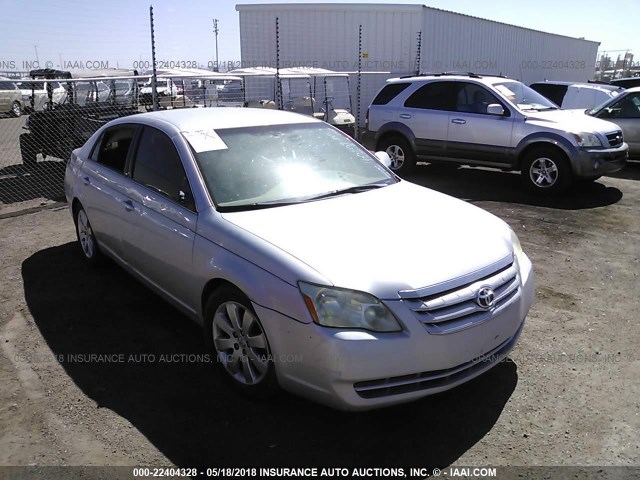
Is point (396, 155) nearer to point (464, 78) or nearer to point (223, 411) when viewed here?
point (464, 78)

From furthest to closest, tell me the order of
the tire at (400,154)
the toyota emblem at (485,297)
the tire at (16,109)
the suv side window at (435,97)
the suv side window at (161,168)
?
the tire at (16,109) < the tire at (400,154) < the suv side window at (435,97) < the suv side window at (161,168) < the toyota emblem at (485,297)

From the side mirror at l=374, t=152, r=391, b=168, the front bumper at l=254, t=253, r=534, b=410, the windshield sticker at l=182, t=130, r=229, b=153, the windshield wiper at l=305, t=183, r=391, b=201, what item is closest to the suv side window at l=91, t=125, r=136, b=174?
the windshield sticker at l=182, t=130, r=229, b=153

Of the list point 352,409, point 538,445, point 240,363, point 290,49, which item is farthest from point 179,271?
point 290,49

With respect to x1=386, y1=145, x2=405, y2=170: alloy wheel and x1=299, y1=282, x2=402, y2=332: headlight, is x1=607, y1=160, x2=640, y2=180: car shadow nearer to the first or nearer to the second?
x1=386, y1=145, x2=405, y2=170: alloy wheel

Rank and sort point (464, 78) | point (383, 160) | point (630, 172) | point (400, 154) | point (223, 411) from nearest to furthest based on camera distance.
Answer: point (223, 411) < point (383, 160) < point (464, 78) < point (400, 154) < point (630, 172)

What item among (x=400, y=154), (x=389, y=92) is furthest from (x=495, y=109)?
(x=389, y=92)

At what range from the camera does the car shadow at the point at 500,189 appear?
26.3ft

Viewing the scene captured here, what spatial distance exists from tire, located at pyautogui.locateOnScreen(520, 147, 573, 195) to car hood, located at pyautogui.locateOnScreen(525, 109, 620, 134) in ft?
1.29

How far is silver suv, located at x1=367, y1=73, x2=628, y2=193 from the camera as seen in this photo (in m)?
8.06

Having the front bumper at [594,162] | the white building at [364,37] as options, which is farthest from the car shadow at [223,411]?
the white building at [364,37]

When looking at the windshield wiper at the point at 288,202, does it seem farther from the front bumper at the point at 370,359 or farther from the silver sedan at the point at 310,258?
the front bumper at the point at 370,359

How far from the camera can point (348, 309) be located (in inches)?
106

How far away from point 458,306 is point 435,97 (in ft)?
23.8

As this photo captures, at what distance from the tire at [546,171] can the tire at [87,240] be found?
6.33 m
